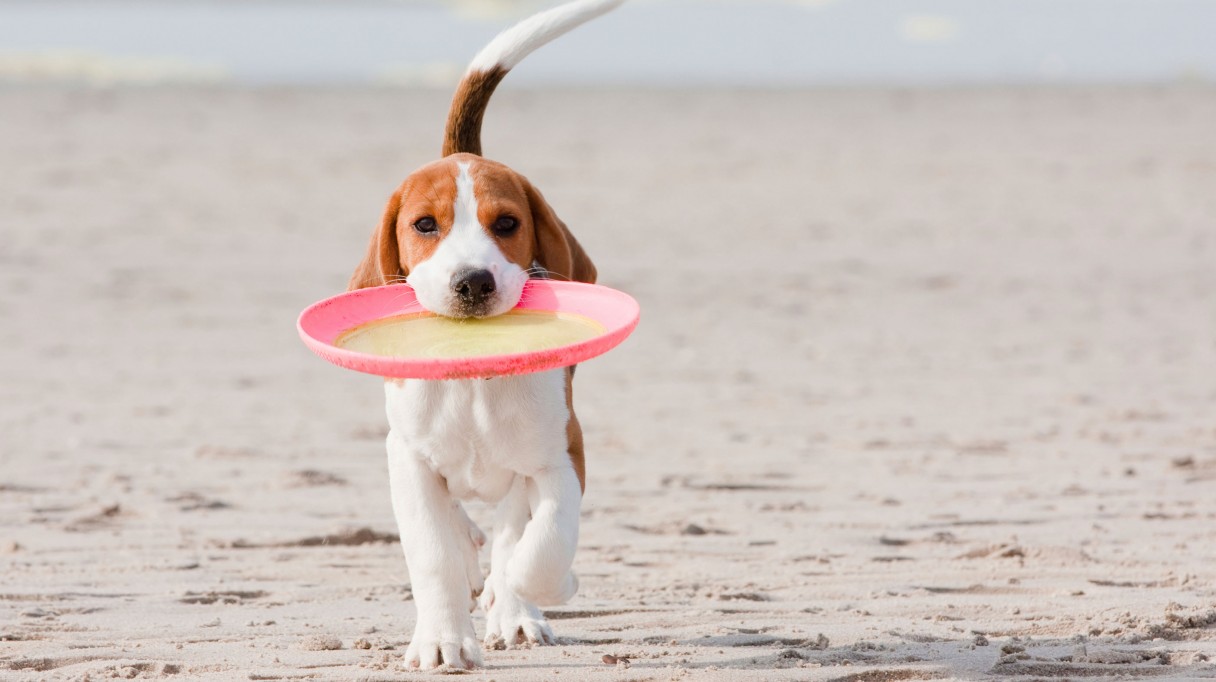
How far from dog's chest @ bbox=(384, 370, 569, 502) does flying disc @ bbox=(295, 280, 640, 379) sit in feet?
0.46

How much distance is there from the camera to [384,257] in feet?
14.8

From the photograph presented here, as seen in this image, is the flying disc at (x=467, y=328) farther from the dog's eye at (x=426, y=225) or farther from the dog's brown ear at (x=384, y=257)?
the dog's eye at (x=426, y=225)

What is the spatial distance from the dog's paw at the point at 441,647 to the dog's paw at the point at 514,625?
0.40 metres

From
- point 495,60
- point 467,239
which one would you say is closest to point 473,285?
point 467,239

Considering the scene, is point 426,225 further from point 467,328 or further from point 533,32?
point 533,32

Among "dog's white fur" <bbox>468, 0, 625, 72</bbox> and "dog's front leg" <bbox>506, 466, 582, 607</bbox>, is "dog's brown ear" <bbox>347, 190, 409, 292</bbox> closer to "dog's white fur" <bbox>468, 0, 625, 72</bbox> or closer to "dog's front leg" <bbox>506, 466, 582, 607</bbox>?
"dog's front leg" <bbox>506, 466, 582, 607</bbox>

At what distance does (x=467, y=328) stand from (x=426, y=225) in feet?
0.98

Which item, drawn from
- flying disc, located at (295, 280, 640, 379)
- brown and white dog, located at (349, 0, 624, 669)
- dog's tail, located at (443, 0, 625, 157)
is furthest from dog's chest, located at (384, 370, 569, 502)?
dog's tail, located at (443, 0, 625, 157)

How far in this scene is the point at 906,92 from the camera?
3584cm

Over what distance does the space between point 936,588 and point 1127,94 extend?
31486 mm

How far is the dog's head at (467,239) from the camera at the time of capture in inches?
163

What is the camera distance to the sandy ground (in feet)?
15.9

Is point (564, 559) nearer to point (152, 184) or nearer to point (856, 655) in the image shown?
point (856, 655)

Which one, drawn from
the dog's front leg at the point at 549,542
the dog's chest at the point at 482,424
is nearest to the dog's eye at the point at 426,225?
the dog's chest at the point at 482,424
